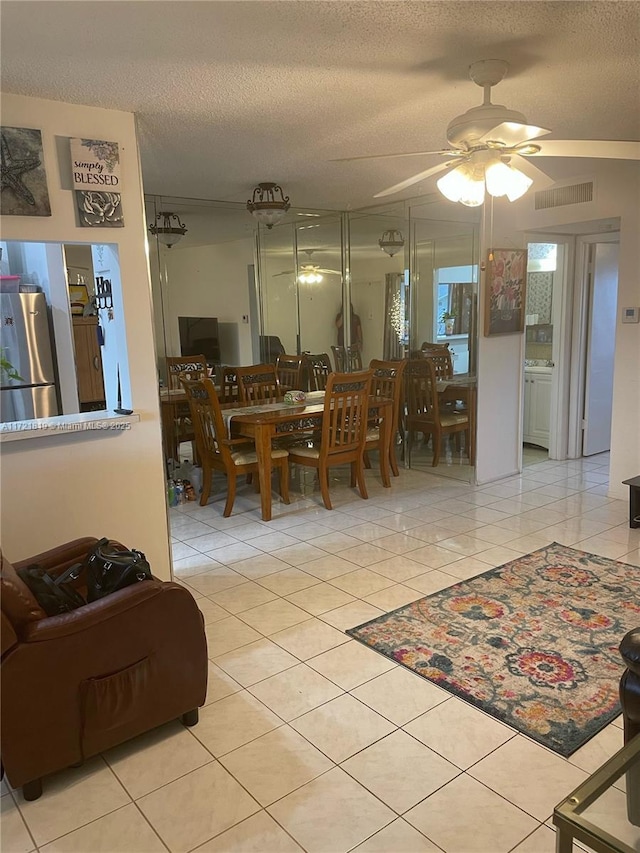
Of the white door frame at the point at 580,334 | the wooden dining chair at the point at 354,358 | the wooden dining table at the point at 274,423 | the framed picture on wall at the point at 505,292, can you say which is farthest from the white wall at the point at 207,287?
the white door frame at the point at 580,334

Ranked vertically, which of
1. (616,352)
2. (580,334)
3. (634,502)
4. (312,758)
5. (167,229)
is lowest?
(312,758)

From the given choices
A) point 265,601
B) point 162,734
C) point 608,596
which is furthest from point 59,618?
point 608,596

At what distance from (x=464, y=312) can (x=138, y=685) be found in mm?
4145

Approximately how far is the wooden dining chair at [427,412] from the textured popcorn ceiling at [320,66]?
2.23 metres

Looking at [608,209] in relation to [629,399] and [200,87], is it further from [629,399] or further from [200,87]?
[200,87]

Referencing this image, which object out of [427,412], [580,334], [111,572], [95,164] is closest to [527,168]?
[95,164]

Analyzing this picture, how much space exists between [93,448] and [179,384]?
2883mm

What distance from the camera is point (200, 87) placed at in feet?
9.01

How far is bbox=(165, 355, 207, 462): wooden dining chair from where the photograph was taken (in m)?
5.68

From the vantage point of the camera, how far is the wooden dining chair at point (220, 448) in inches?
179

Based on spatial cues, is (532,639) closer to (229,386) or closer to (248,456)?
(248,456)

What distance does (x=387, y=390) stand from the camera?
5.54 m

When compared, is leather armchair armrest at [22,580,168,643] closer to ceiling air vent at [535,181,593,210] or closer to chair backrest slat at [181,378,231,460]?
chair backrest slat at [181,378,231,460]

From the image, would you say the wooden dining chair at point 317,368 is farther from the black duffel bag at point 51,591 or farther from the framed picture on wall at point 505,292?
the black duffel bag at point 51,591
